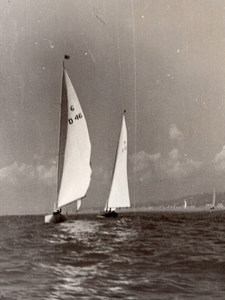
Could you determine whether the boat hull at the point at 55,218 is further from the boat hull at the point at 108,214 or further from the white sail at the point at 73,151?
the boat hull at the point at 108,214

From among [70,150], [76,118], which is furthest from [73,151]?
[76,118]

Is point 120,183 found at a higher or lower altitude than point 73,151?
lower

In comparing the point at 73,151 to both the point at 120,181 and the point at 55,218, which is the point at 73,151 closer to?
the point at 55,218

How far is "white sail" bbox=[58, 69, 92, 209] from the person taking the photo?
3781 centimetres

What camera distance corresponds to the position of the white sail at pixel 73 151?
3781cm

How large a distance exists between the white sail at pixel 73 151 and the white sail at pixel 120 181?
18.0 meters

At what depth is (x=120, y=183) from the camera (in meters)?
59.6

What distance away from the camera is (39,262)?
1348 cm

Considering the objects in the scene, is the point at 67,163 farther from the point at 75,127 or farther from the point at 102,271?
the point at 102,271

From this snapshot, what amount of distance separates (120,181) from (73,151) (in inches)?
872

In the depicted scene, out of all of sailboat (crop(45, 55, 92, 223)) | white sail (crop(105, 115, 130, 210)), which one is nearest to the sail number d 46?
sailboat (crop(45, 55, 92, 223))

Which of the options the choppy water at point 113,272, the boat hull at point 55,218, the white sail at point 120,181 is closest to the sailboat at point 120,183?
the white sail at point 120,181

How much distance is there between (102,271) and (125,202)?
50355mm

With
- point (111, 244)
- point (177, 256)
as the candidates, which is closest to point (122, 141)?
point (111, 244)
